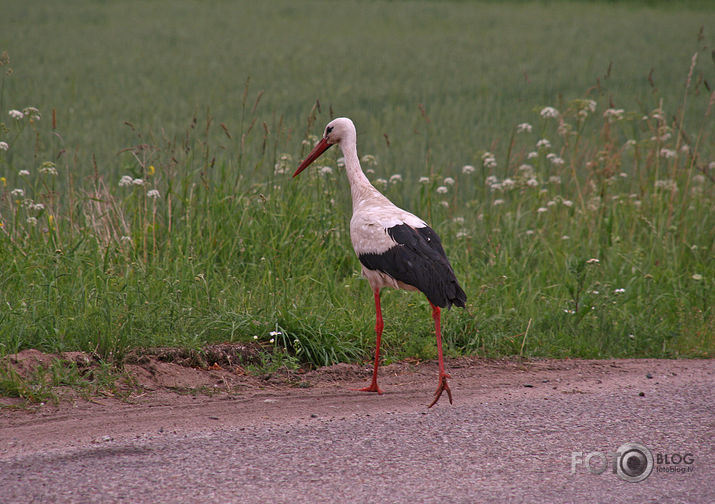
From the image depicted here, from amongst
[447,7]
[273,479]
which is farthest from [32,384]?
[447,7]

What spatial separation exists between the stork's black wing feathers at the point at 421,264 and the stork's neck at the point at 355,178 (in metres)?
0.73

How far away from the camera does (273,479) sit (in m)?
3.54

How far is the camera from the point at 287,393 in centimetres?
498

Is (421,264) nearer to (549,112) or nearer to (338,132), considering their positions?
(338,132)

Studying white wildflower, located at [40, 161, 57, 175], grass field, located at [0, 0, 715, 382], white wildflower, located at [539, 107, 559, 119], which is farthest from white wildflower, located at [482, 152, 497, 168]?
white wildflower, located at [40, 161, 57, 175]

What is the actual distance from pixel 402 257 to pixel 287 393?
1119 millimetres

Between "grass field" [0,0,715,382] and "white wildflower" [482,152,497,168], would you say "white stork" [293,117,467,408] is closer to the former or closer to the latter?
"grass field" [0,0,715,382]

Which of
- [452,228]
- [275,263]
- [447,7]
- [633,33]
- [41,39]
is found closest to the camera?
[275,263]

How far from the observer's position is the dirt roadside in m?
4.17

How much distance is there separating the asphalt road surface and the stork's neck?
1.39 metres

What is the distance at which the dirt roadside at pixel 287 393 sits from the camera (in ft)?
13.7

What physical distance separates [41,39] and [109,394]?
17.5 meters

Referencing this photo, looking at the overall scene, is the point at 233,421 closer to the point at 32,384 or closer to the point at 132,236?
the point at 32,384

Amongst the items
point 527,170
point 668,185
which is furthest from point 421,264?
point 668,185
